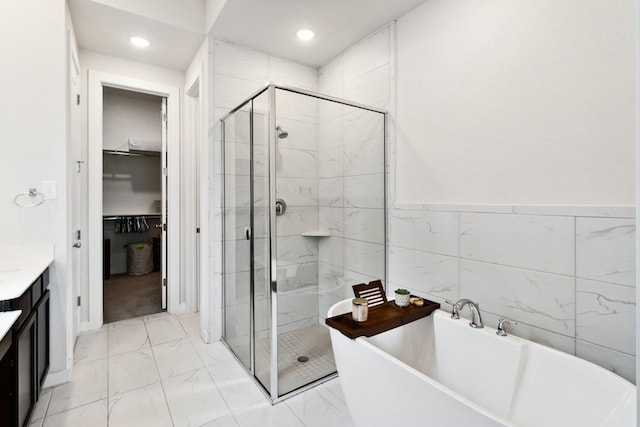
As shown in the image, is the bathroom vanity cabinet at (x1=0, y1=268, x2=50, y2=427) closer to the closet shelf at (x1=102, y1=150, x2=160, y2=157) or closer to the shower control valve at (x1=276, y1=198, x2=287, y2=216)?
the shower control valve at (x1=276, y1=198, x2=287, y2=216)

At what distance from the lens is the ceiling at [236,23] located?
2.28 metres

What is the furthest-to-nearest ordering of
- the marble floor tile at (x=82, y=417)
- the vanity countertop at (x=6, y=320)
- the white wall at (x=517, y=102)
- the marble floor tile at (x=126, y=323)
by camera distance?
the marble floor tile at (x=126, y=323) → the marble floor tile at (x=82, y=417) → the white wall at (x=517, y=102) → the vanity countertop at (x=6, y=320)

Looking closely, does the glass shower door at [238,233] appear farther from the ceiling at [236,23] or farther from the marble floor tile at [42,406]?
the marble floor tile at [42,406]

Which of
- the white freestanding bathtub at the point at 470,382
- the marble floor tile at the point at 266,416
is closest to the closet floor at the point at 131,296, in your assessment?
the marble floor tile at the point at 266,416

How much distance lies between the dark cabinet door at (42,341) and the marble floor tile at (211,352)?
99cm

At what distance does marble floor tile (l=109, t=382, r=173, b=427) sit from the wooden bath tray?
1167 mm

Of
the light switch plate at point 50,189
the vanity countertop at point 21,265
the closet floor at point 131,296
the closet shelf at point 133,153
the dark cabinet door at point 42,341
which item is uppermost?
the closet shelf at point 133,153

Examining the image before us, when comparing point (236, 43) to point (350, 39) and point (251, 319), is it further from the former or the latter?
point (251, 319)

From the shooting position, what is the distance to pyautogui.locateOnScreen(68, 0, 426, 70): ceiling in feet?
7.47

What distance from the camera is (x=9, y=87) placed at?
1974mm

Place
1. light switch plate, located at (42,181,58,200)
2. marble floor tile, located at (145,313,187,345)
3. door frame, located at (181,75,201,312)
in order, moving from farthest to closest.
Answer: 1. door frame, located at (181,75,201,312)
2. marble floor tile, located at (145,313,187,345)
3. light switch plate, located at (42,181,58,200)

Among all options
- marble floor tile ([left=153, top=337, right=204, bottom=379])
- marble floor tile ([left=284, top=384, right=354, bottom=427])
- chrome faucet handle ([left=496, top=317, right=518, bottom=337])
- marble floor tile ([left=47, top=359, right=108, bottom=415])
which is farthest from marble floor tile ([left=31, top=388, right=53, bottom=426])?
chrome faucet handle ([left=496, top=317, right=518, bottom=337])

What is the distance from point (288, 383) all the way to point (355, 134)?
1.97 metres

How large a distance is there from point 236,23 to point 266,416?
283 cm
